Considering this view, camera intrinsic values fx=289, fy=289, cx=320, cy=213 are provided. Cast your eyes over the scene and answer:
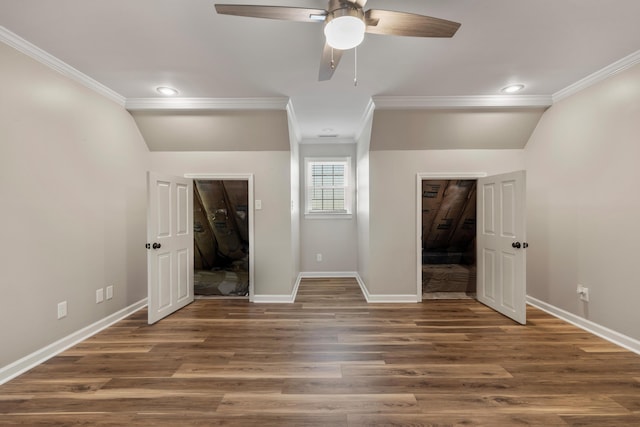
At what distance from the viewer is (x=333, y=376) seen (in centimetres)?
213

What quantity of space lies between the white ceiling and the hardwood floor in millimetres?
2517

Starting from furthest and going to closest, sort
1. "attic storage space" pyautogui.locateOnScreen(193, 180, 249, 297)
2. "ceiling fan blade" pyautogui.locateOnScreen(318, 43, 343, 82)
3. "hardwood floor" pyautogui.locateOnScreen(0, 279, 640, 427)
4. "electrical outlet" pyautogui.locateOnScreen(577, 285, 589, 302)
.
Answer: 1. "attic storage space" pyautogui.locateOnScreen(193, 180, 249, 297)
2. "electrical outlet" pyautogui.locateOnScreen(577, 285, 589, 302)
3. "ceiling fan blade" pyautogui.locateOnScreen(318, 43, 343, 82)
4. "hardwood floor" pyautogui.locateOnScreen(0, 279, 640, 427)

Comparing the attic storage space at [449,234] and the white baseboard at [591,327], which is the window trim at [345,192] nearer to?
the attic storage space at [449,234]

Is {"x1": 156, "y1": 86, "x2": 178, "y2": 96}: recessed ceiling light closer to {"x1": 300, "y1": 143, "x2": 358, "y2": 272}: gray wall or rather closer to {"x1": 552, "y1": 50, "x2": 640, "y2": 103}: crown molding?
{"x1": 300, "y1": 143, "x2": 358, "y2": 272}: gray wall

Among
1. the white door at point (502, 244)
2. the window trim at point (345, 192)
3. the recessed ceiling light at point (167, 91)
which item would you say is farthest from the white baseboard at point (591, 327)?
the recessed ceiling light at point (167, 91)

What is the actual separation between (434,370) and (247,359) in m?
1.48

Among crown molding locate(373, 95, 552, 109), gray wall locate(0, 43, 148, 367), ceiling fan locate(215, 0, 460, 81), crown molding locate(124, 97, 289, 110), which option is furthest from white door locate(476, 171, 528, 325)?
gray wall locate(0, 43, 148, 367)

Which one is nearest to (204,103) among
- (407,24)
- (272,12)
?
(272,12)

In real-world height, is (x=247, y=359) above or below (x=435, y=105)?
below

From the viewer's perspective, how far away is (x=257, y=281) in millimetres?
3904

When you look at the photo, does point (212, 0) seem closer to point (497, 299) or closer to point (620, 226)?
point (620, 226)

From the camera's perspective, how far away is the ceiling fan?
1.47m

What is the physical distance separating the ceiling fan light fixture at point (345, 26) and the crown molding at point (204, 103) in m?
1.94

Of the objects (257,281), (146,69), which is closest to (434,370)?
(257,281)
